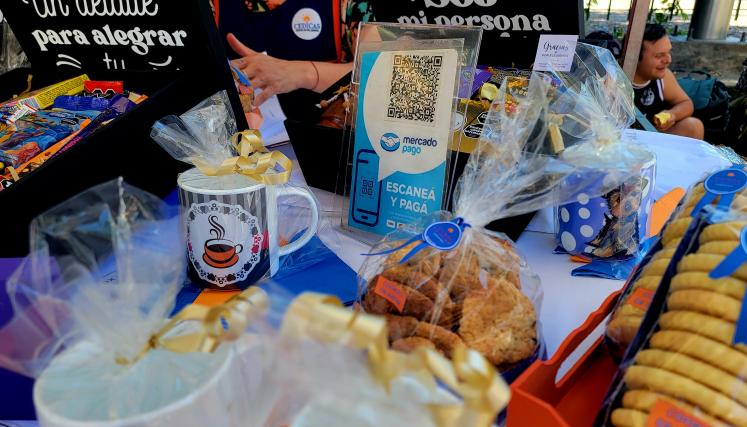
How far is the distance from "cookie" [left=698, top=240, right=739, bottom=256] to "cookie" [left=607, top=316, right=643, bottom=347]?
0.11 metres

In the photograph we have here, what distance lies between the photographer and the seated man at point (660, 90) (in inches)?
123

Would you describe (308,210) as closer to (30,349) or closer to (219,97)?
(219,97)

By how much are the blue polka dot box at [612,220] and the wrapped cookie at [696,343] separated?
302 mm

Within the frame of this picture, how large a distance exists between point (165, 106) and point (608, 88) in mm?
828

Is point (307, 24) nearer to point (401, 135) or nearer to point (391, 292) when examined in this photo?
point (401, 135)

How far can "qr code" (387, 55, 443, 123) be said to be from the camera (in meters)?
0.89

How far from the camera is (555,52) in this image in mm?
Result: 1040

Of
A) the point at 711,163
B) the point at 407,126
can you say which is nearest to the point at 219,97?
the point at 407,126

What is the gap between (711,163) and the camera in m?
1.31

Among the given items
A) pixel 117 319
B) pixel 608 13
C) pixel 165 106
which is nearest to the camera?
pixel 117 319

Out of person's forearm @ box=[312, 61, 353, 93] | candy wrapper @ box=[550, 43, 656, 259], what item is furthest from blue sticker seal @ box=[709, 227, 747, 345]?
person's forearm @ box=[312, 61, 353, 93]

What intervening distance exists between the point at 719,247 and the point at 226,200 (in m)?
0.57

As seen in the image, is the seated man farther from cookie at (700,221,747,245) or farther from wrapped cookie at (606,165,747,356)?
cookie at (700,221,747,245)

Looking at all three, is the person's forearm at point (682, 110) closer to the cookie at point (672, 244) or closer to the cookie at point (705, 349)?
the cookie at point (672, 244)
